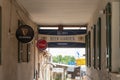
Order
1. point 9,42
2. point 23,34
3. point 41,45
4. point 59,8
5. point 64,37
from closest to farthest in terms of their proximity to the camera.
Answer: point 9,42, point 23,34, point 59,8, point 41,45, point 64,37

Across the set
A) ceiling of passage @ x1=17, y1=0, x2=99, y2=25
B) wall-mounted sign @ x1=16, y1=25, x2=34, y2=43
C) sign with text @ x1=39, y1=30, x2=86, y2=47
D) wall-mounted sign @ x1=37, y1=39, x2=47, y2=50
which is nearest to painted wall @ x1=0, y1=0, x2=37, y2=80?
wall-mounted sign @ x1=16, y1=25, x2=34, y2=43

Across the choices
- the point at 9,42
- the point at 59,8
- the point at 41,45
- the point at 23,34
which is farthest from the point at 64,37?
the point at 9,42

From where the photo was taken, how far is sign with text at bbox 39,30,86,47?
54.7 feet

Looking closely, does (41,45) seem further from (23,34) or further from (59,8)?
(23,34)

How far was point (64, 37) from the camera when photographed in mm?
16750

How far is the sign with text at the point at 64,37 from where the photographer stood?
16.7 meters

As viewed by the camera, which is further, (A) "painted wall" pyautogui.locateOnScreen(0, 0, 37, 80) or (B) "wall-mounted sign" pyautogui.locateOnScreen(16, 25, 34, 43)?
(B) "wall-mounted sign" pyautogui.locateOnScreen(16, 25, 34, 43)

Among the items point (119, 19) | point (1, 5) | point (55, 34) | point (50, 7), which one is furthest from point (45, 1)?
point (55, 34)

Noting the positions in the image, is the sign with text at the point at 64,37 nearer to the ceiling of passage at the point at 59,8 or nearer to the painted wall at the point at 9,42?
the ceiling of passage at the point at 59,8

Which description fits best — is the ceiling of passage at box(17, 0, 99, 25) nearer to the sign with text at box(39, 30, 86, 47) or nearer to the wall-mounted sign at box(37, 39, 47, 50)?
the wall-mounted sign at box(37, 39, 47, 50)

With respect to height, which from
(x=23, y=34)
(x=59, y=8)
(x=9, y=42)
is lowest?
(x=9, y=42)

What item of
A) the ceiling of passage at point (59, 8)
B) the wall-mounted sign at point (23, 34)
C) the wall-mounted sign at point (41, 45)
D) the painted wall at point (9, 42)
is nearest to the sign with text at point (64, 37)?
the wall-mounted sign at point (41, 45)

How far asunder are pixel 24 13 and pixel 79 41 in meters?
5.73

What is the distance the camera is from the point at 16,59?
9.55 metres
